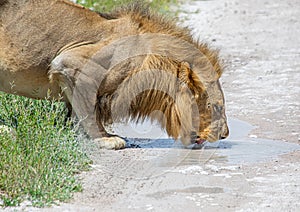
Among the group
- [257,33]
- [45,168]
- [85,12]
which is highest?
[85,12]

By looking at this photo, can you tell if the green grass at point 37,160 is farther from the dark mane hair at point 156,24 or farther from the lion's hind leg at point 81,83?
the dark mane hair at point 156,24

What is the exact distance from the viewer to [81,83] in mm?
7277

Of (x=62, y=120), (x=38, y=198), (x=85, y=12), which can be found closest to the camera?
(x=38, y=198)

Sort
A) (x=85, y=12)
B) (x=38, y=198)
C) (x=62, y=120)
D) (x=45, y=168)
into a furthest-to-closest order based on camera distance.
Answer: (x=85, y=12)
(x=62, y=120)
(x=45, y=168)
(x=38, y=198)

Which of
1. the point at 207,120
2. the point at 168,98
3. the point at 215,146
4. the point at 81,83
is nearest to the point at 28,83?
the point at 81,83

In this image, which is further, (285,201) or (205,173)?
(205,173)

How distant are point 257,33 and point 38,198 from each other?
940cm

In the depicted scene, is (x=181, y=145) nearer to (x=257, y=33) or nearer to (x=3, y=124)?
(x=3, y=124)

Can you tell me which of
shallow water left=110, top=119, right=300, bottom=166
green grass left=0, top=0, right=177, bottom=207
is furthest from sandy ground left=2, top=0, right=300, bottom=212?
green grass left=0, top=0, right=177, bottom=207

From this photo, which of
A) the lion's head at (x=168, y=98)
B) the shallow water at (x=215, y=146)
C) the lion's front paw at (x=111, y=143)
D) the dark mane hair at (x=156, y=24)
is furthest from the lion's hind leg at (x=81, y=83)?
the dark mane hair at (x=156, y=24)

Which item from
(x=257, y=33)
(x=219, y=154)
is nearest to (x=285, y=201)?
(x=219, y=154)

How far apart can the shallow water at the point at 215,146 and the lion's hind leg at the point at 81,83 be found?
444 mm

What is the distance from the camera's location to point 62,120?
7070 millimetres

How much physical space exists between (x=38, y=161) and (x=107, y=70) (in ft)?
5.25
